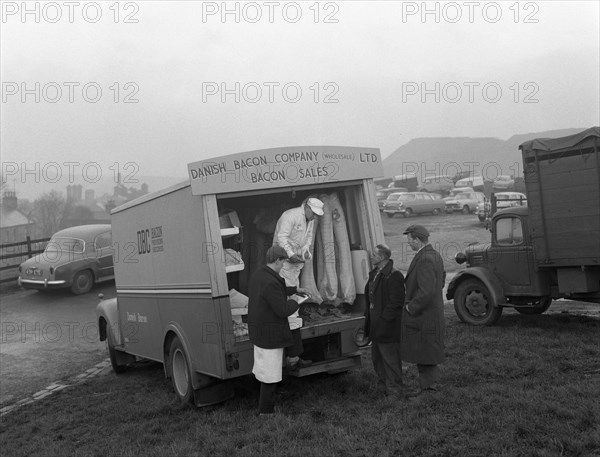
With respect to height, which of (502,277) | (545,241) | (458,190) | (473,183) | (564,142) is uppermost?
(473,183)

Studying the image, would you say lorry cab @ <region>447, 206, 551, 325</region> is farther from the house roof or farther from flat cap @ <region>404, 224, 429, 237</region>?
the house roof

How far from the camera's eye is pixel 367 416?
5691 mm

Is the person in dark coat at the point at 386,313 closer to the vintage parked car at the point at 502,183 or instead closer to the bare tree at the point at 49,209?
the vintage parked car at the point at 502,183

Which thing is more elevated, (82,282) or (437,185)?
(437,185)

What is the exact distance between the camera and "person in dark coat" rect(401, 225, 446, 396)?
243 inches

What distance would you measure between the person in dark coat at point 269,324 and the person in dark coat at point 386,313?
997 mm

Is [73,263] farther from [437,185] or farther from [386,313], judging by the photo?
[437,185]

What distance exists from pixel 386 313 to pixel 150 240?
352 centimetres

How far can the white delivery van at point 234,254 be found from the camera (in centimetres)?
634

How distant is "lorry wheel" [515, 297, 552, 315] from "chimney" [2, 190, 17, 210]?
32.0 metres

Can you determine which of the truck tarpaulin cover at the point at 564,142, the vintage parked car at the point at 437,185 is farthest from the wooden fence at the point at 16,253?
the vintage parked car at the point at 437,185

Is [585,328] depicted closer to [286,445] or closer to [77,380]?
[286,445]

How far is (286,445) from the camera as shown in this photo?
5156 mm

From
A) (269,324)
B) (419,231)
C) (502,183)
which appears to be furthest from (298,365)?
(502,183)
